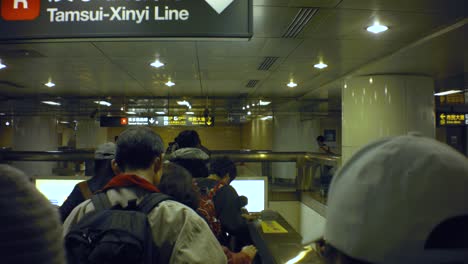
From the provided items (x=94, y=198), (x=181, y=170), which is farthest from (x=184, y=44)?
(x=94, y=198)

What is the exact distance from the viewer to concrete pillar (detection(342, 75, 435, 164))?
584 cm

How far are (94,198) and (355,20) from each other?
3008 mm

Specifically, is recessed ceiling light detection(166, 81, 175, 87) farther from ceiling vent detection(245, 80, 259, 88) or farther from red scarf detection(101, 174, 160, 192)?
red scarf detection(101, 174, 160, 192)

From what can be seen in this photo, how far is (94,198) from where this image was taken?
55.1 inches

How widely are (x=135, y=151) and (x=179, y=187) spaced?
292 mm

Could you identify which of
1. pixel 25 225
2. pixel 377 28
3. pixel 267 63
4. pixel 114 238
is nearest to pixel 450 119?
pixel 267 63

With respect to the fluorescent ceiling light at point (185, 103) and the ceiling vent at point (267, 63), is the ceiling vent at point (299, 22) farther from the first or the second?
the fluorescent ceiling light at point (185, 103)

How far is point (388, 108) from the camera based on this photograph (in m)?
5.86

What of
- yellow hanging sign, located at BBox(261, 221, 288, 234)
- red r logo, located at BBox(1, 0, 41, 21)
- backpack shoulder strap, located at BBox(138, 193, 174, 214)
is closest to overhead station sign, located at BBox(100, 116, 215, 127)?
yellow hanging sign, located at BBox(261, 221, 288, 234)

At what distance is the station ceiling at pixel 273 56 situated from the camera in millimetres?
3346

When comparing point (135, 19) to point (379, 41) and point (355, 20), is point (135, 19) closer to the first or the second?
point (355, 20)

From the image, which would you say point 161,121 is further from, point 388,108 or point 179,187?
point 179,187

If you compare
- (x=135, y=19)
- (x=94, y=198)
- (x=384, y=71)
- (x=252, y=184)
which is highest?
(x=384, y=71)

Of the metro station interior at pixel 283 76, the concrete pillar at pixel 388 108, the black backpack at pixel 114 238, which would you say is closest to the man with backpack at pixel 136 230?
the black backpack at pixel 114 238
